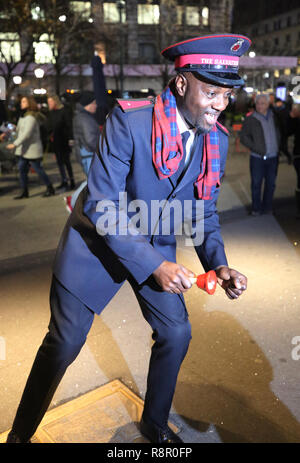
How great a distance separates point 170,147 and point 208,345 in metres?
2.11


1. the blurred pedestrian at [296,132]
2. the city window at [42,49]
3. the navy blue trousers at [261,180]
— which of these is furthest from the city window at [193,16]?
the navy blue trousers at [261,180]

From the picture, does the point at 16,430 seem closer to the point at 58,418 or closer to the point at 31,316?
the point at 58,418

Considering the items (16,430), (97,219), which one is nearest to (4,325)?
(16,430)

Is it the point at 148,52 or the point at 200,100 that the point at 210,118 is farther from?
the point at 148,52

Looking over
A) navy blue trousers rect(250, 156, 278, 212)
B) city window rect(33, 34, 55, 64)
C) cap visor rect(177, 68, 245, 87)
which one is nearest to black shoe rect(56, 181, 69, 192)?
navy blue trousers rect(250, 156, 278, 212)

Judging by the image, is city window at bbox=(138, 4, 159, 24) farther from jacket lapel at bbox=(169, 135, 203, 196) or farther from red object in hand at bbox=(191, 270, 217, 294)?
red object in hand at bbox=(191, 270, 217, 294)

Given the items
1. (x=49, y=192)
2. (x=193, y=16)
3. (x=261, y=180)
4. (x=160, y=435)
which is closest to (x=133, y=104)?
(x=160, y=435)

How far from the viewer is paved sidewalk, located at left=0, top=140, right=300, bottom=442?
2934 millimetres

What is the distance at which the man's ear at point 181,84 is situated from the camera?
2.17m

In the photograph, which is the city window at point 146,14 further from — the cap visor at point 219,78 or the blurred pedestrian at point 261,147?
the cap visor at point 219,78

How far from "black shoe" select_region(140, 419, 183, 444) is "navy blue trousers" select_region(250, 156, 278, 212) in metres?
5.95

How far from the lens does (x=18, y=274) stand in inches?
215

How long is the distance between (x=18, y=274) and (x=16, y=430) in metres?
3.12
